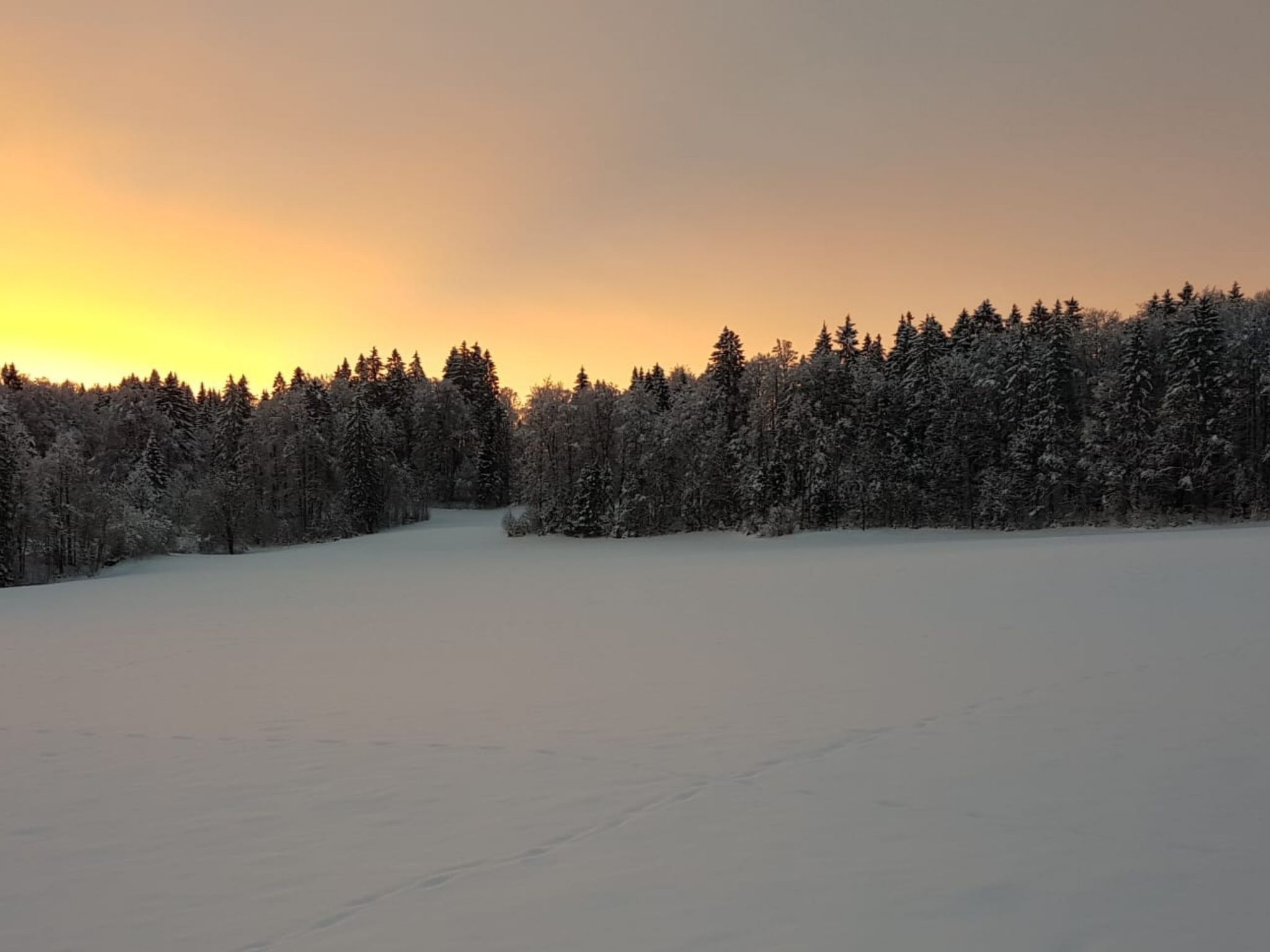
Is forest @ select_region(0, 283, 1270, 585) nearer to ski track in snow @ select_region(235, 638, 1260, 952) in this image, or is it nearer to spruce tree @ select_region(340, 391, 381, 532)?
spruce tree @ select_region(340, 391, 381, 532)

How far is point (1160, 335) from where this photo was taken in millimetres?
48750

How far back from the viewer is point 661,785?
6.63 metres

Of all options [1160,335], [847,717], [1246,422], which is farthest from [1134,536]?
[847,717]

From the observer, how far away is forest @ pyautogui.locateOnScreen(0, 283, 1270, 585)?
4319 centimetres

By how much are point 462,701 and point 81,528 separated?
47.9m

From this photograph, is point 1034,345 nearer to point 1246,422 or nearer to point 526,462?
point 1246,422

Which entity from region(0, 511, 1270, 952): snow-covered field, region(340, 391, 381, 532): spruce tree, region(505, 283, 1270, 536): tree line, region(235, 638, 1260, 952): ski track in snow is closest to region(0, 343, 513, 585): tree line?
region(340, 391, 381, 532): spruce tree

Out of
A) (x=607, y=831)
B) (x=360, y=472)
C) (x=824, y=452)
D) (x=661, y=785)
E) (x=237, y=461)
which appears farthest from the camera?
(x=237, y=461)

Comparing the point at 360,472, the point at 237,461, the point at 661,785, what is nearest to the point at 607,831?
the point at 661,785

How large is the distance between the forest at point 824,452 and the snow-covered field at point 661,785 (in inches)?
1264

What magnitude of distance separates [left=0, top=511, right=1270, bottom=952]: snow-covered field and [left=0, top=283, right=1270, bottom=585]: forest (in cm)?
3210

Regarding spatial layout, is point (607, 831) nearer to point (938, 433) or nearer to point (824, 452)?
point (824, 452)

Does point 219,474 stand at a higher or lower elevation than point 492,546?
higher

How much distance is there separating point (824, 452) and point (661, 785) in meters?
44.8
